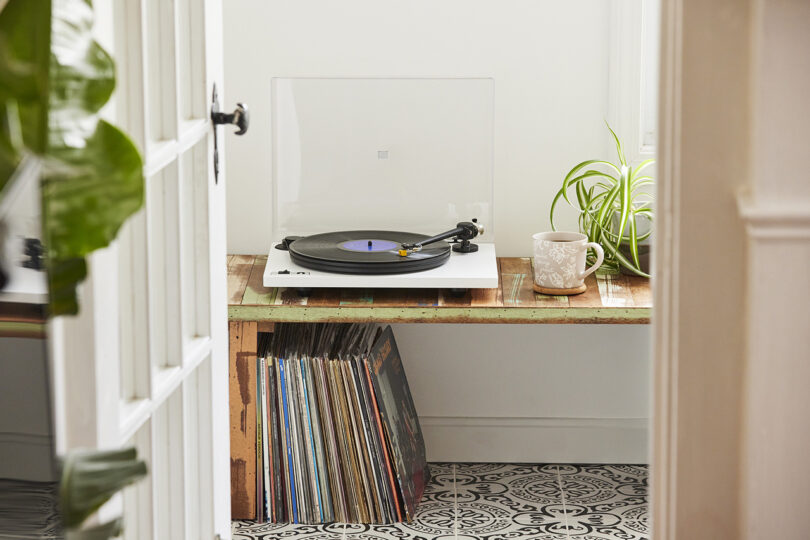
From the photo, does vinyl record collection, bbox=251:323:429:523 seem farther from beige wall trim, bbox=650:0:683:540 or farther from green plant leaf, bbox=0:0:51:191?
green plant leaf, bbox=0:0:51:191

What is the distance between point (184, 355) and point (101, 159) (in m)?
0.56

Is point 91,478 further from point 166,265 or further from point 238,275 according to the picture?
point 238,275

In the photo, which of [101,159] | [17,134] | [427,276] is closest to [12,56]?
[17,134]

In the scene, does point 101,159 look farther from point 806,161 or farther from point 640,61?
point 640,61

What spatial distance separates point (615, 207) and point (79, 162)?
6.08 ft

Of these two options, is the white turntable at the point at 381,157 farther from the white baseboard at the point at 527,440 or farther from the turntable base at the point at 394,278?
the white baseboard at the point at 527,440

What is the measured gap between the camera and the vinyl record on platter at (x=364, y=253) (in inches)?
90.0

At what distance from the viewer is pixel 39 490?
2.37 feet

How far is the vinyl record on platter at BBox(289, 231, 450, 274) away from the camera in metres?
2.29

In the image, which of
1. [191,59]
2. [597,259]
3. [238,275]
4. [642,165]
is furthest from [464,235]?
[191,59]

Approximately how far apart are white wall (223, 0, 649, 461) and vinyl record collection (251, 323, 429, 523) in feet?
1.29

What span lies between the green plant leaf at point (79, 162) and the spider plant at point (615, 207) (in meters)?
1.68

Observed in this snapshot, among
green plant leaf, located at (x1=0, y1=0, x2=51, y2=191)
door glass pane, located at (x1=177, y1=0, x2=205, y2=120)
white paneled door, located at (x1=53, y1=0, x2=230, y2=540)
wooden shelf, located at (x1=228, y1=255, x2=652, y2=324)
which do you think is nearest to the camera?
green plant leaf, located at (x1=0, y1=0, x2=51, y2=191)

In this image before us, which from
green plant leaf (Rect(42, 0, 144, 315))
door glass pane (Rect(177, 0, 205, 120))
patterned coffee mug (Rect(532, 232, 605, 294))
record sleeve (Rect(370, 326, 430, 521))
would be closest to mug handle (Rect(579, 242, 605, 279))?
patterned coffee mug (Rect(532, 232, 605, 294))
